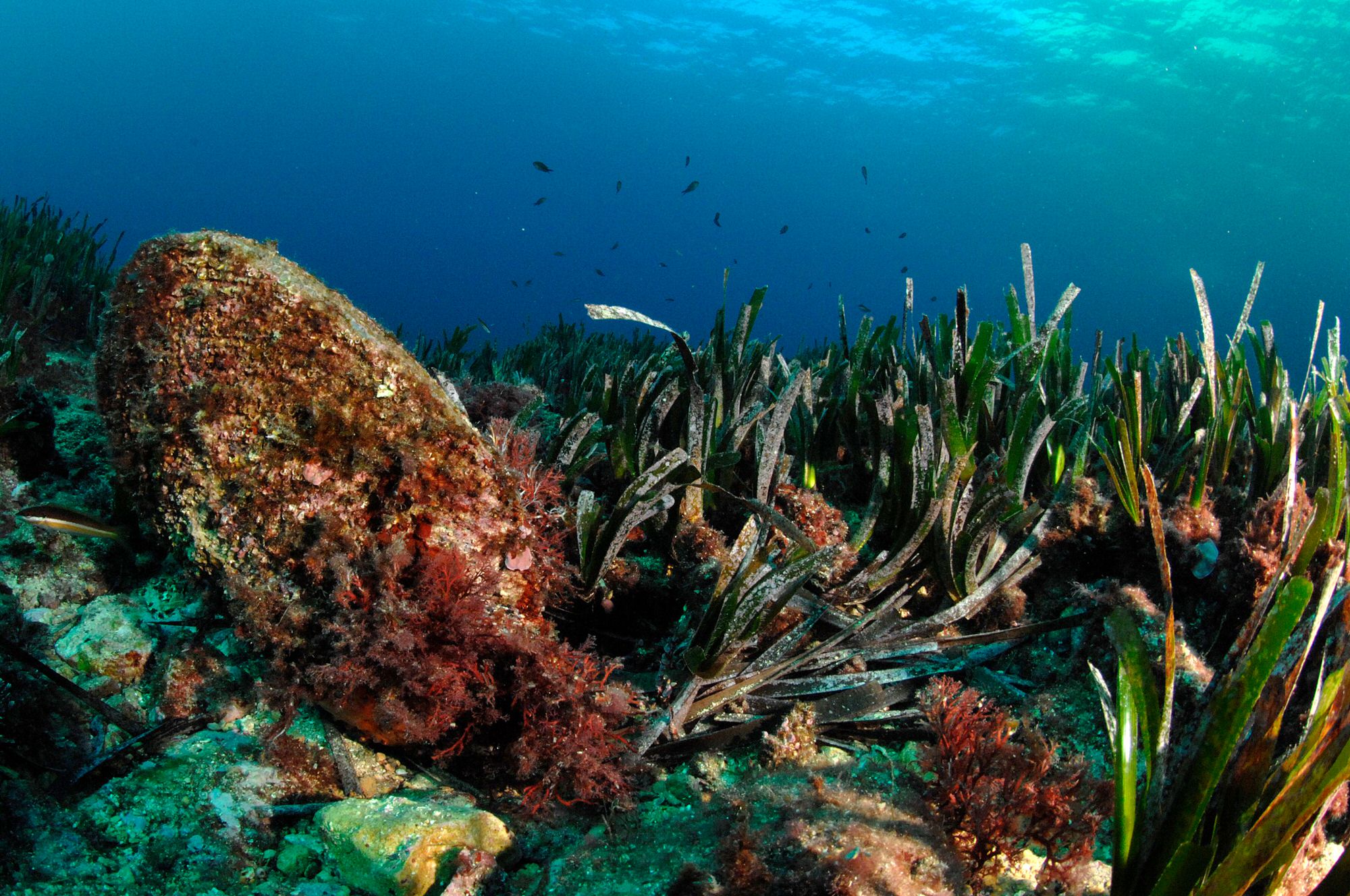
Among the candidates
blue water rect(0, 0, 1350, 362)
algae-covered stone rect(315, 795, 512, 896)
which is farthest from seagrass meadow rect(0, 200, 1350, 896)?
blue water rect(0, 0, 1350, 362)

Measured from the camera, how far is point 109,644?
2174mm

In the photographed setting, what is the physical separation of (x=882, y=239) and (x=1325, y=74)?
294ft

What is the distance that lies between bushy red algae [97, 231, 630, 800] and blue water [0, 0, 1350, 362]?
4346 cm

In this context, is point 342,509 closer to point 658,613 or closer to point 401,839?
point 401,839

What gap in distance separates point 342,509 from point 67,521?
1069mm

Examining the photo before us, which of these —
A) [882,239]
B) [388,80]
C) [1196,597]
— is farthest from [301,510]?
[882,239]

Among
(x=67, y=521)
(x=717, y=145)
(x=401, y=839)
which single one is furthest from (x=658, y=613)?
(x=717, y=145)

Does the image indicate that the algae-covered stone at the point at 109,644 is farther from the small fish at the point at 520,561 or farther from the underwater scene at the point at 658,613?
the small fish at the point at 520,561

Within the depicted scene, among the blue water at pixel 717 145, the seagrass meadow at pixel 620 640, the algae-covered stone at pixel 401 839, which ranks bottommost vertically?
the algae-covered stone at pixel 401 839

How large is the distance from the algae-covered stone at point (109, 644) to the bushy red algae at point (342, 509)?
1.34 feet

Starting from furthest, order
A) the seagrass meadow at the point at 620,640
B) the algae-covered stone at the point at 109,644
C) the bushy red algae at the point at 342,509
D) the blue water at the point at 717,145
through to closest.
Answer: the blue water at the point at 717,145
the algae-covered stone at the point at 109,644
the bushy red algae at the point at 342,509
the seagrass meadow at the point at 620,640

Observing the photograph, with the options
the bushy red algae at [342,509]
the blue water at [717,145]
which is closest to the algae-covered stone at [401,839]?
the bushy red algae at [342,509]

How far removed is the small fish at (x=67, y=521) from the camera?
2168mm

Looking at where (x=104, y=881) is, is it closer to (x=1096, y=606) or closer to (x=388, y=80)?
(x=1096, y=606)
